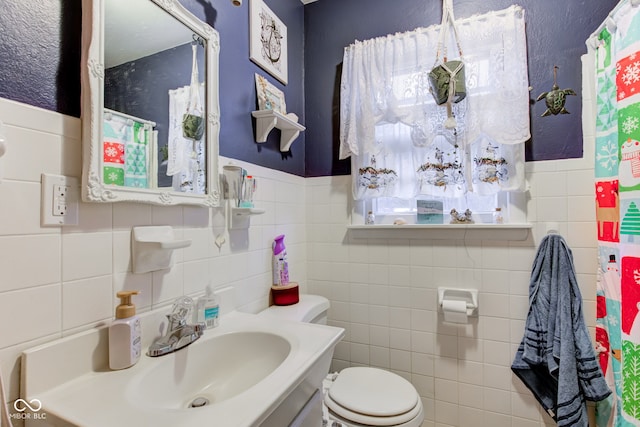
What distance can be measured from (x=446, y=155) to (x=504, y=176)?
0.29 metres

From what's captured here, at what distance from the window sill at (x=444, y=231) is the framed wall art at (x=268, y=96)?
80 centimetres

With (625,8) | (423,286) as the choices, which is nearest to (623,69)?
(625,8)

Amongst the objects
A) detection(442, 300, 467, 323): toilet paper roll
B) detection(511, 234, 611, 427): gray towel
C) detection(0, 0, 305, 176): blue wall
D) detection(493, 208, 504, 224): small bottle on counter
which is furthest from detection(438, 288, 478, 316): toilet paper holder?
detection(0, 0, 305, 176): blue wall

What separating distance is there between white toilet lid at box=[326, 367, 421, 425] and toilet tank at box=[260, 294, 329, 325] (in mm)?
314

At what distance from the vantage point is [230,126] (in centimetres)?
133

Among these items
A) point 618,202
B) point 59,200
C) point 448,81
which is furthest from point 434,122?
point 59,200

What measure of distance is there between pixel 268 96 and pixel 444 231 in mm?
1174

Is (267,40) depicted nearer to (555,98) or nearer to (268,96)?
(268,96)

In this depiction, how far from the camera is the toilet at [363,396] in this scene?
1239 millimetres

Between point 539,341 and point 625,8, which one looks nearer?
point 625,8

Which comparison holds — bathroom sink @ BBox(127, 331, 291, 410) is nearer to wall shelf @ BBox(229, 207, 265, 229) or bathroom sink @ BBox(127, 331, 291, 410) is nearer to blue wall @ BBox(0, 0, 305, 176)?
wall shelf @ BBox(229, 207, 265, 229)

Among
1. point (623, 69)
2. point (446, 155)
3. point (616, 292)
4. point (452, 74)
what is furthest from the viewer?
point (446, 155)

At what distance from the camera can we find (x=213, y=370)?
3.22ft

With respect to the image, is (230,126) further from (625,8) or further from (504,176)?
(625,8)
